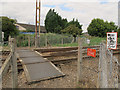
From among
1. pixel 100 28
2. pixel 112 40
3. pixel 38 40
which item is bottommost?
pixel 112 40

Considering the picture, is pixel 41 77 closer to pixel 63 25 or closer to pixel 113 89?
pixel 113 89

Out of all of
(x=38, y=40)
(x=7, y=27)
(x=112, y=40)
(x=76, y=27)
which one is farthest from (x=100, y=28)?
(x=7, y=27)

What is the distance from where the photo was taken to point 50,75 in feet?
11.0

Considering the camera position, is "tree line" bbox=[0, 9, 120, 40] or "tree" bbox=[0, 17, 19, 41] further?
"tree line" bbox=[0, 9, 120, 40]

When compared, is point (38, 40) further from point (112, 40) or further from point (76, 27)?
point (76, 27)

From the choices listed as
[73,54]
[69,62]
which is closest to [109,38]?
[73,54]

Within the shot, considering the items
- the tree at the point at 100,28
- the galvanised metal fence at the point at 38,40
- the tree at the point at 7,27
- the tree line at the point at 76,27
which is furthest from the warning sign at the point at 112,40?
the tree at the point at 100,28

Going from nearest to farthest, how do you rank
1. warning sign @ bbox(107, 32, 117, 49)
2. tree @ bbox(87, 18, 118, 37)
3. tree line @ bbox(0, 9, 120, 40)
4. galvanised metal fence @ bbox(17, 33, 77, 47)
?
warning sign @ bbox(107, 32, 117, 49), galvanised metal fence @ bbox(17, 33, 77, 47), tree line @ bbox(0, 9, 120, 40), tree @ bbox(87, 18, 118, 37)

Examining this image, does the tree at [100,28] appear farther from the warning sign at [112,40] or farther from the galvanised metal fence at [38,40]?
the warning sign at [112,40]

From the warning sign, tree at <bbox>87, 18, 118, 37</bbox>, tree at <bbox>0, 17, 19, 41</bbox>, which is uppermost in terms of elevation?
tree at <bbox>87, 18, 118, 37</bbox>

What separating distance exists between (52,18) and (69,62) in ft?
74.0

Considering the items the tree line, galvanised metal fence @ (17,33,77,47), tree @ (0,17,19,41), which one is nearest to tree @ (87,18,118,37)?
the tree line

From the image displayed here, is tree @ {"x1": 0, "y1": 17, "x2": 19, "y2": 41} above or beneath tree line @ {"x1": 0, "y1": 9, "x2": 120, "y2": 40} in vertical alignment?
beneath

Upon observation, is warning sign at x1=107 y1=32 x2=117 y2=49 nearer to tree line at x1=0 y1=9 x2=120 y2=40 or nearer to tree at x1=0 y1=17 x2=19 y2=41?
tree at x1=0 y1=17 x2=19 y2=41
